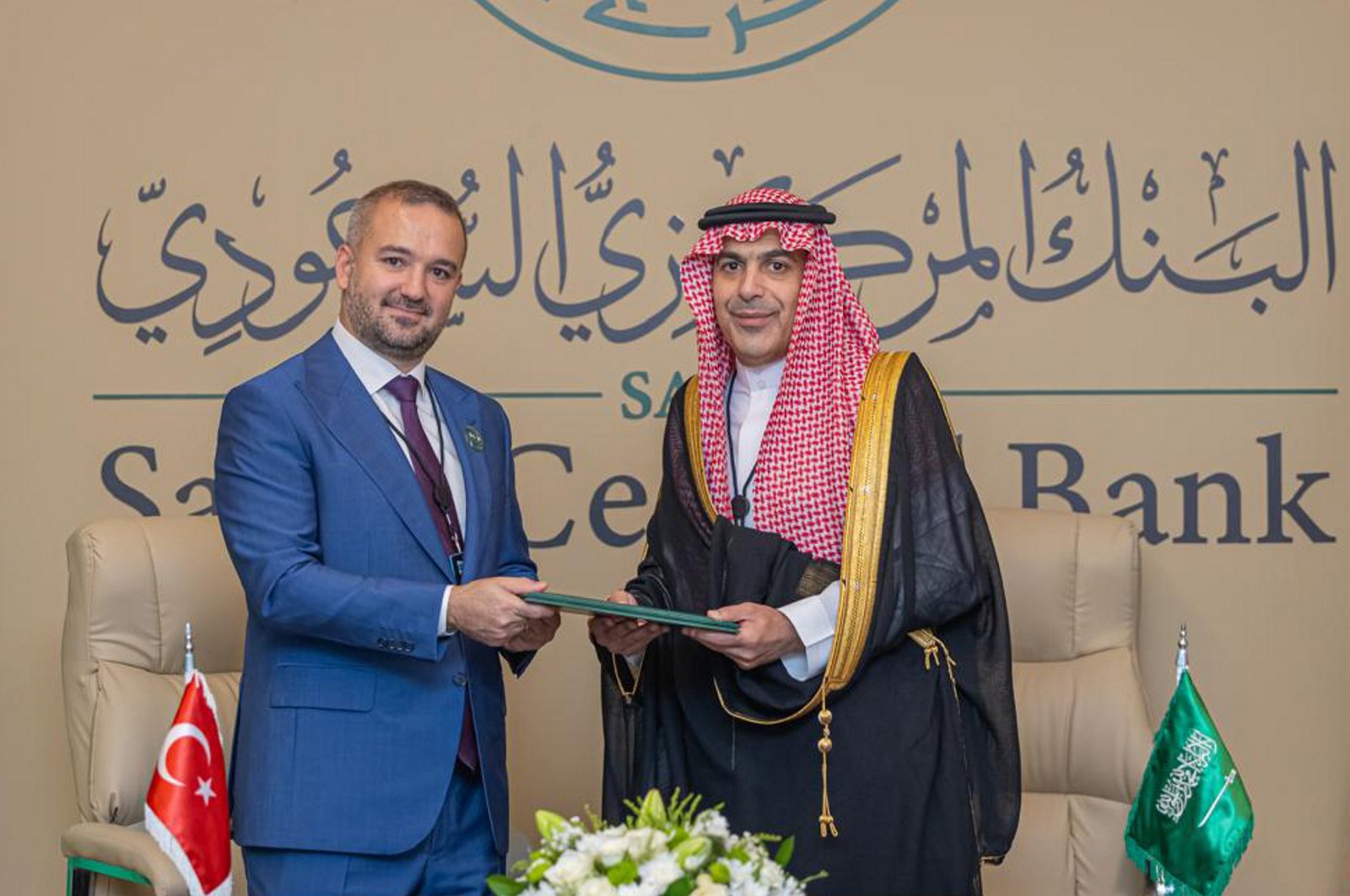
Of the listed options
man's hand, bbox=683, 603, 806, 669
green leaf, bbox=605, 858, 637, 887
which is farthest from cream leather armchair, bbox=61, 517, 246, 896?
green leaf, bbox=605, 858, 637, 887

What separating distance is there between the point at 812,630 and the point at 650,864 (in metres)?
1.01

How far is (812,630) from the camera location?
9.07 ft

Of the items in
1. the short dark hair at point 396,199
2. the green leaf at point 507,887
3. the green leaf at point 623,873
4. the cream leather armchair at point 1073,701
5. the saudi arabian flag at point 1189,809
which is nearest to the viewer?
the green leaf at point 623,873

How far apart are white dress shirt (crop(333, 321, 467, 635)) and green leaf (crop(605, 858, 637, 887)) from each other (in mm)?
1154

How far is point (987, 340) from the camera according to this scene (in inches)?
162

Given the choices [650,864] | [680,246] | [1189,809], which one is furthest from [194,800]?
[1189,809]

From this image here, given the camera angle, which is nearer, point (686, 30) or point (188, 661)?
point (188, 661)

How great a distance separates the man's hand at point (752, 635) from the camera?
2.66 m

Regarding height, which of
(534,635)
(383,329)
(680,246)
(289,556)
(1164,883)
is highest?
(680,246)

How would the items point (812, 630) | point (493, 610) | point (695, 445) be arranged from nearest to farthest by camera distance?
1. point (493, 610)
2. point (812, 630)
3. point (695, 445)

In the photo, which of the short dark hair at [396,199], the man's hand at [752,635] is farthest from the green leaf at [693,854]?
the short dark hair at [396,199]

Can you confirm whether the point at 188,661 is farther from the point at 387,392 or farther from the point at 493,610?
the point at 493,610

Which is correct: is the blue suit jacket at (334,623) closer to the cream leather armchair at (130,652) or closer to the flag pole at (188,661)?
the flag pole at (188,661)

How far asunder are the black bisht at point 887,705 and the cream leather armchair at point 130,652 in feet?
3.61
